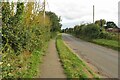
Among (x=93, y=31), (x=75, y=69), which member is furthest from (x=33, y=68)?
(x=93, y=31)

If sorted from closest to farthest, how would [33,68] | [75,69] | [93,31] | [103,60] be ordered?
[33,68]
[75,69]
[103,60]
[93,31]

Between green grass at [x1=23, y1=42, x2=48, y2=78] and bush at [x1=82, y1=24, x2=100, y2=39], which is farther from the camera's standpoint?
bush at [x1=82, y1=24, x2=100, y2=39]

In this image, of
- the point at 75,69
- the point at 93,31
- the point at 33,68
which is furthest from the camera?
the point at 93,31

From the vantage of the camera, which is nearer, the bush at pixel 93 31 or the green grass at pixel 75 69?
the green grass at pixel 75 69

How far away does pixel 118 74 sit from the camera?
1273cm

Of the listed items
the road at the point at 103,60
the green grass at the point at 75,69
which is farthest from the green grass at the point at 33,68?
the road at the point at 103,60

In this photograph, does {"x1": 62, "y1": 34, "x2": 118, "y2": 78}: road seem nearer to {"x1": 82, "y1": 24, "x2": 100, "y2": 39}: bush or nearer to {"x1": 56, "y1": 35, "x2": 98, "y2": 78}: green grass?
{"x1": 56, "y1": 35, "x2": 98, "y2": 78}: green grass

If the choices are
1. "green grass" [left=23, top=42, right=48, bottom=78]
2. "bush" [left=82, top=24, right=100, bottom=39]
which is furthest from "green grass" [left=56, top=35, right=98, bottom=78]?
"bush" [left=82, top=24, right=100, bottom=39]

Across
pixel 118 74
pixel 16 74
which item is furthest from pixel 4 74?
pixel 118 74

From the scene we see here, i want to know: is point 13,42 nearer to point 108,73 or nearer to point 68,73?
point 68,73

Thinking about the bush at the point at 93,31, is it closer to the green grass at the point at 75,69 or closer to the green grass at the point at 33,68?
the green grass at the point at 75,69

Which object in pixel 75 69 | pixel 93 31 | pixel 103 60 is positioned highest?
pixel 93 31

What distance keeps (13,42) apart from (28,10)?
3.52m

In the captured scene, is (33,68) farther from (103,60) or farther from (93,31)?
(93,31)
